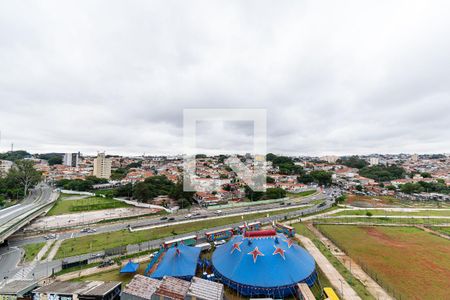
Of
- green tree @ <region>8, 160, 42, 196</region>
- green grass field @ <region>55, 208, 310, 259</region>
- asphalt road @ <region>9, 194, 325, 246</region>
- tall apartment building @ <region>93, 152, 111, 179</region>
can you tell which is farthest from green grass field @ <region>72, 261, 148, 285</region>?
tall apartment building @ <region>93, 152, 111, 179</region>

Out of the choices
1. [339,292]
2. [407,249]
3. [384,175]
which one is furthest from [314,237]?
[384,175]

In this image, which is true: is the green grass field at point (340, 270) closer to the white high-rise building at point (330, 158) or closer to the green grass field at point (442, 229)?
the green grass field at point (442, 229)

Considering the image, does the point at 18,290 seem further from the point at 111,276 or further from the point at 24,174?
the point at 24,174

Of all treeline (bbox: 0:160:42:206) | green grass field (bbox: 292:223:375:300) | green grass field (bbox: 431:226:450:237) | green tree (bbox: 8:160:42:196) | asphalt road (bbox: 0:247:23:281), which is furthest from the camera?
green tree (bbox: 8:160:42:196)

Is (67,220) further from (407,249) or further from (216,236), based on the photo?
(407,249)

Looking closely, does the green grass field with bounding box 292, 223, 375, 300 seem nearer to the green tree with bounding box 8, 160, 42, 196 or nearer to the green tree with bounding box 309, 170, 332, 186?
the green tree with bounding box 309, 170, 332, 186

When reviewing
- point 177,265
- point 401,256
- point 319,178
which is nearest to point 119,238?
point 177,265
